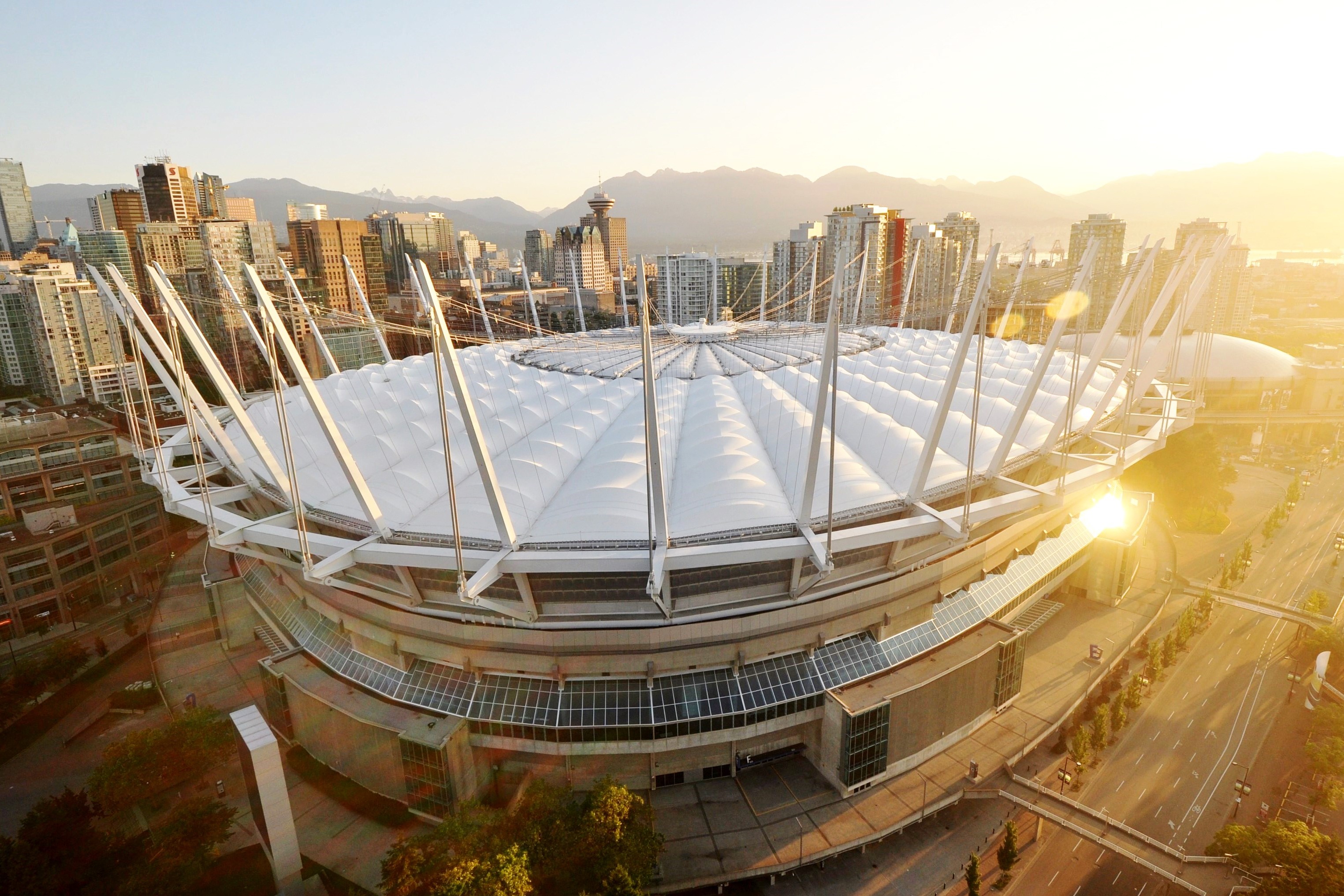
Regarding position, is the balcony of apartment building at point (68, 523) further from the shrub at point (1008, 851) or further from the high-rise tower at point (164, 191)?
the high-rise tower at point (164, 191)

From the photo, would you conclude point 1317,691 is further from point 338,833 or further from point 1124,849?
point 338,833

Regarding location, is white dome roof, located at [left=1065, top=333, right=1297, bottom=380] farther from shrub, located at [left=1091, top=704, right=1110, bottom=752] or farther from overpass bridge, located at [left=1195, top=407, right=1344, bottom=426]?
shrub, located at [left=1091, top=704, right=1110, bottom=752]

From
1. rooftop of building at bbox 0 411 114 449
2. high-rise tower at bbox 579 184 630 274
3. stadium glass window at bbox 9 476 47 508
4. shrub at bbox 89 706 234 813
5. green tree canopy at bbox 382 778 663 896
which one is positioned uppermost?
high-rise tower at bbox 579 184 630 274

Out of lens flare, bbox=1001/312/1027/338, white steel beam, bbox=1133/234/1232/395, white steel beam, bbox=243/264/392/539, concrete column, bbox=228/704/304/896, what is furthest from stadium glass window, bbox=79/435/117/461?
lens flare, bbox=1001/312/1027/338

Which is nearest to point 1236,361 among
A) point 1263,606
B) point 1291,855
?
point 1263,606

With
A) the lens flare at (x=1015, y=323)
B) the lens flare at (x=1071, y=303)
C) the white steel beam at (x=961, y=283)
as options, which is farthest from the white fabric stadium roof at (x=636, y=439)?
the lens flare at (x=1015, y=323)

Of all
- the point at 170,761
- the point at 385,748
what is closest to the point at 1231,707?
the point at 385,748

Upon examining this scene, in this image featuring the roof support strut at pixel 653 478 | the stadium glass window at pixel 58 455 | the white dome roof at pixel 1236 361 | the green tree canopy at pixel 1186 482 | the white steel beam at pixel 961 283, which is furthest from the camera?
the white dome roof at pixel 1236 361
